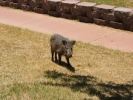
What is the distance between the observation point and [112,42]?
8.87 m

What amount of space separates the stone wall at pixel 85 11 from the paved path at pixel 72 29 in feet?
0.71

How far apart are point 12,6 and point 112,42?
533cm

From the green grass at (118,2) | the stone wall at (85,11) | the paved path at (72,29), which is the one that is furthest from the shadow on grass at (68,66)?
the green grass at (118,2)

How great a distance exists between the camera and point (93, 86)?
6.21 meters

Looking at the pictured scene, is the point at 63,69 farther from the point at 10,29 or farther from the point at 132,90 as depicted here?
the point at 10,29

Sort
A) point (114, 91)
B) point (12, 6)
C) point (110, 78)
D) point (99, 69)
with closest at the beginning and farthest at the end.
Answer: point (114, 91), point (110, 78), point (99, 69), point (12, 6)

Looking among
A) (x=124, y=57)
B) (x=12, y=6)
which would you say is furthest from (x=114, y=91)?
(x=12, y=6)

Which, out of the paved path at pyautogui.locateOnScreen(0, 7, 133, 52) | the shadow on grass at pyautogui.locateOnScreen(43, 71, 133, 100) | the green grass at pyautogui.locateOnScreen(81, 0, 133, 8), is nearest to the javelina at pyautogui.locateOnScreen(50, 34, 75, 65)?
the shadow on grass at pyautogui.locateOnScreen(43, 71, 133, 100)

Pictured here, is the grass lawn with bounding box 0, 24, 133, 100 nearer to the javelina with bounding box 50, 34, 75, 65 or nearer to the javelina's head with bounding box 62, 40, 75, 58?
the javelina with bounding box 50, 34, 75, 65

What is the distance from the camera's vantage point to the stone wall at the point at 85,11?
390 inches

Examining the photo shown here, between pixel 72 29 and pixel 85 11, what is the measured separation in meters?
1.08

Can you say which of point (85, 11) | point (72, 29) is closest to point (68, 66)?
point (72, 29)

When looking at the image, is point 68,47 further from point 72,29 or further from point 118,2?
point 118,2

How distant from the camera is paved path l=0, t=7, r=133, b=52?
29.1 feet
